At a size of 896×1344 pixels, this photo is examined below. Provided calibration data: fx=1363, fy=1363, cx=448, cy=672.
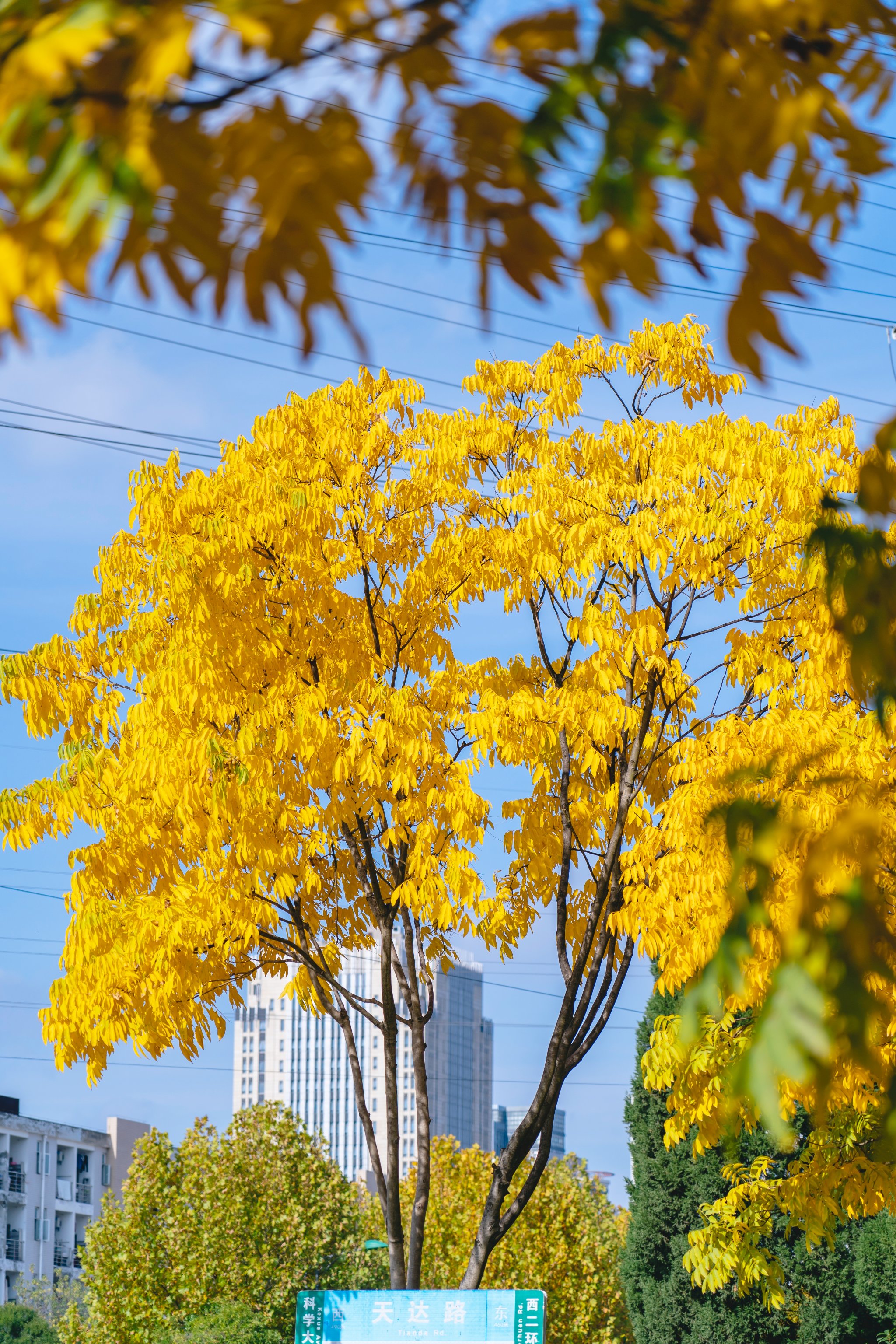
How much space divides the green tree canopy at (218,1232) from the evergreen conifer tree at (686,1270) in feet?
16.8

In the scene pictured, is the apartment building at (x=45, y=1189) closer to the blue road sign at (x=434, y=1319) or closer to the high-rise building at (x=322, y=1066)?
the high-rise building at (x=322, y=1066)

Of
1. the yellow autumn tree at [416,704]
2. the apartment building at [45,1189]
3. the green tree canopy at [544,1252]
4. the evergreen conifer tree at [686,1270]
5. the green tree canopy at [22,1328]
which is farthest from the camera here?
the apartment building at [45,1189]

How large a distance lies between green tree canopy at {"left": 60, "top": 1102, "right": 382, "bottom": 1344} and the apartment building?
46573 millimetres

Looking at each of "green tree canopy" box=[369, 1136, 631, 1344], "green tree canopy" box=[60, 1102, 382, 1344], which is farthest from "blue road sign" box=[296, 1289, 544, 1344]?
"green tree canopy" box=[369, 1136, 631, 1344]

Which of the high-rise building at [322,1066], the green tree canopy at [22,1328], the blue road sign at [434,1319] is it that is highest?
the blue road sign at [434,1319]

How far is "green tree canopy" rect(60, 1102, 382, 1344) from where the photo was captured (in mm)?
18922

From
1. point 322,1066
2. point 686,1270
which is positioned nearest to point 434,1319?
point 686,1270

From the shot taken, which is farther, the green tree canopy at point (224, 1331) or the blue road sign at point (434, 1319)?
the green tree canopy at point (224, 1331)

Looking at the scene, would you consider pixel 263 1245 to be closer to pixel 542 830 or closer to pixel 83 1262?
pixel 83 1262

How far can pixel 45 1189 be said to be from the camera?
6956 cm

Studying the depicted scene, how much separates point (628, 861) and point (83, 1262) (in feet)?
51.0

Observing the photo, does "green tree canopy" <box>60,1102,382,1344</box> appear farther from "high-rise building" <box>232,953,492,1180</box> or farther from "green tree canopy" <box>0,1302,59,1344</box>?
"high-rise building" <box>232,953,492,1180</box>

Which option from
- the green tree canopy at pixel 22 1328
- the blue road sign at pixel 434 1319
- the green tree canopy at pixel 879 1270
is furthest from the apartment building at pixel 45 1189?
the blue road sign at pixel 434 1319

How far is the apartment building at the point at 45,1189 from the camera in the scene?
66.4 meters
